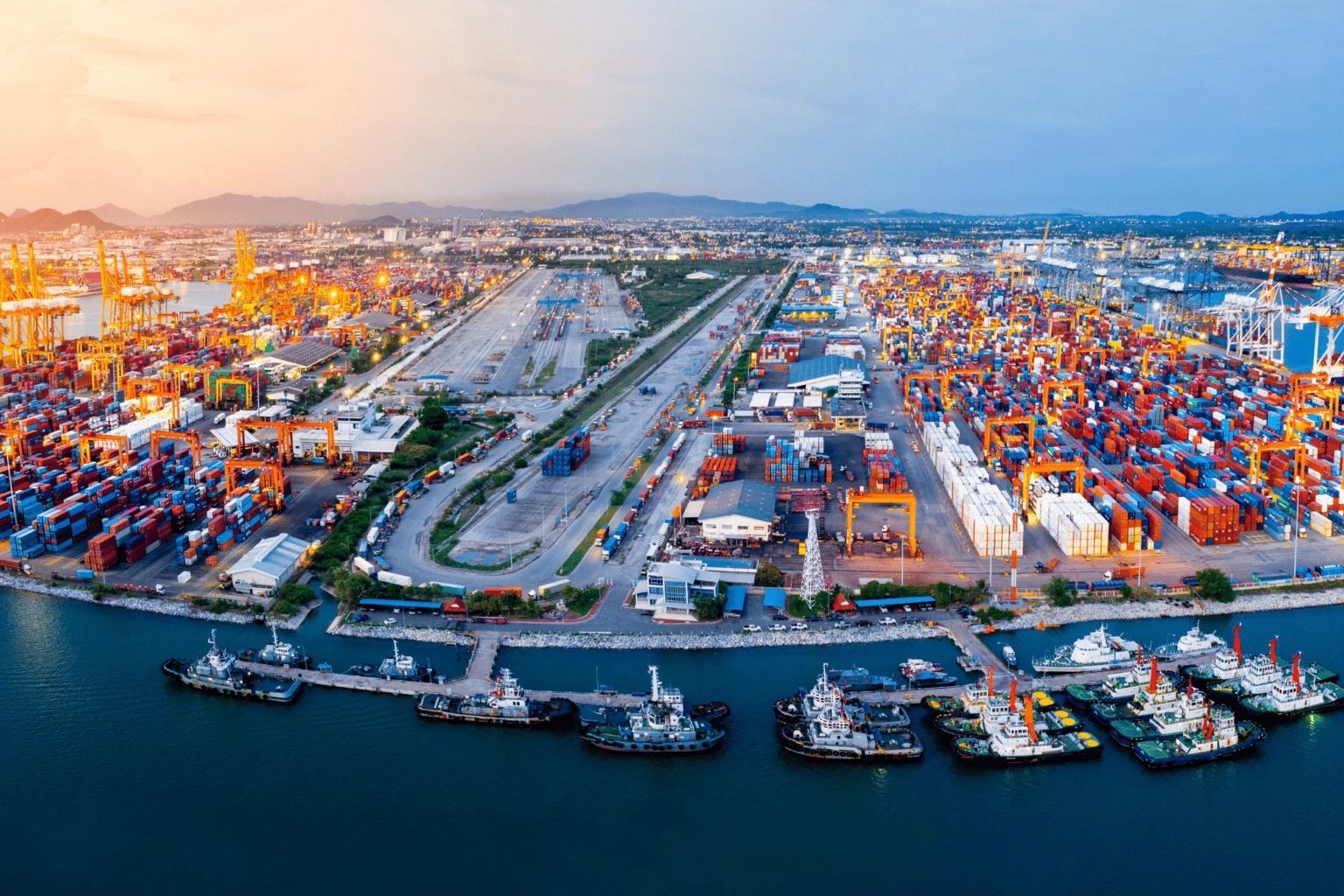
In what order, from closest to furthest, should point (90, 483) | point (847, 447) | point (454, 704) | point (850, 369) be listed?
point (454, 704)
point (90, 483)
point (847, 447)
point (850, 369)

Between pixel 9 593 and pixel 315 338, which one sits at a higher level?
pixel 315 338

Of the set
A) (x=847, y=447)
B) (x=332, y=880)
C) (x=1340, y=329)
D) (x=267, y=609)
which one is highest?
(x=1340, y=329)

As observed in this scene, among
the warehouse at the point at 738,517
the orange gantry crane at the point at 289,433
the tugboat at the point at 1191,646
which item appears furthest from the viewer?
the orange gantry crane at the point at 289,433

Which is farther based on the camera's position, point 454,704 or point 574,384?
point 574,384

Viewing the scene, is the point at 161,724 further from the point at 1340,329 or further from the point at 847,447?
the point at 1340,329

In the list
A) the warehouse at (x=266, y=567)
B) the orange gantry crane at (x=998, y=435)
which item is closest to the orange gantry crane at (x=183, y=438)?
the warehouse at (x=266, y=567)

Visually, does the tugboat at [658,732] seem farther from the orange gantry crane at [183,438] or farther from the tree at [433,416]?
→ the tree at [433,416]

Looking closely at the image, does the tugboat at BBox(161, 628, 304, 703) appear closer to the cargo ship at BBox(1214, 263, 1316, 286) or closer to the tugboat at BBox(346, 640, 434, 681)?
the tugboat at BBox(346, 640, 434, 681)

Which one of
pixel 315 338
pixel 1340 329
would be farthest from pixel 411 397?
pixel 1340 329
